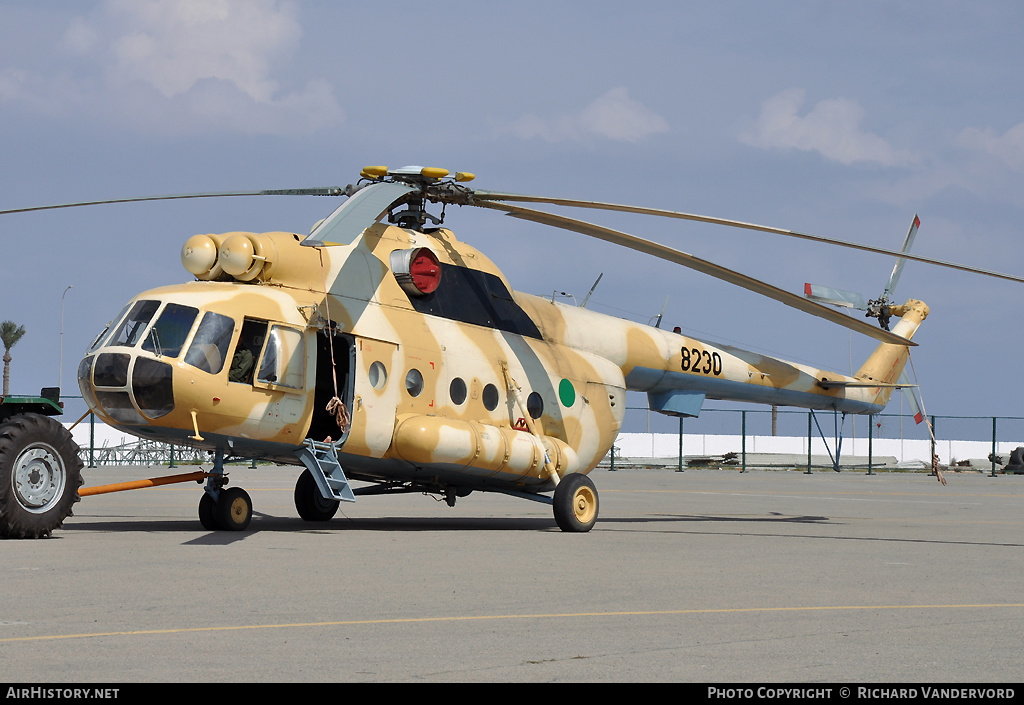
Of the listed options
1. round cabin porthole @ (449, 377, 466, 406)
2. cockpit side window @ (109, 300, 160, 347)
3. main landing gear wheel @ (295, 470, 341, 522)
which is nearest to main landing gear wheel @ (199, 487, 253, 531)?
cockpit side window @ (109, 300, 160, 347)

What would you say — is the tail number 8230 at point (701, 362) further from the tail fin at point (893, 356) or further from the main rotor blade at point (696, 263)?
the tail fin at point (893, 356)

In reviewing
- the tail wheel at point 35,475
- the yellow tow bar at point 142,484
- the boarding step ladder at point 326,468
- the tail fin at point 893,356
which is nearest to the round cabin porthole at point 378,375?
the boarding step ladder at point 326,468

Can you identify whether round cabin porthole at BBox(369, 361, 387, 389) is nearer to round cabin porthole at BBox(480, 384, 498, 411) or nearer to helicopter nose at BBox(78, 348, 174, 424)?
round cabin porthole at BBox(480, 384, 498, 411)

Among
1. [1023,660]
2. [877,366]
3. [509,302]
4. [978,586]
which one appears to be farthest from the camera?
[877,366]

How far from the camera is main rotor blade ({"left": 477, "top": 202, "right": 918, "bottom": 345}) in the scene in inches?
630

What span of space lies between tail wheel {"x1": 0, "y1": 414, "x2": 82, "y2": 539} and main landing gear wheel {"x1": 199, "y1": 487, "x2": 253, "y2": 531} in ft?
5.26

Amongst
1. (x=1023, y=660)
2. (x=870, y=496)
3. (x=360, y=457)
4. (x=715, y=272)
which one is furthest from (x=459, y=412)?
(x=870, y=496)

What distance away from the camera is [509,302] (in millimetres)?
17000

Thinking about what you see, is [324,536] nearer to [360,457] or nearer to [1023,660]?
[360,457]

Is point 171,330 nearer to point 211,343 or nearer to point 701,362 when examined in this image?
point 211,343

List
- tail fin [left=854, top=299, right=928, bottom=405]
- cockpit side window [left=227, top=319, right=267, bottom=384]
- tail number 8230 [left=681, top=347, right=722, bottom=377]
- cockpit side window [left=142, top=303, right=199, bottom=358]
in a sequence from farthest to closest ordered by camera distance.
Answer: tail fin [left=854, top=299, right=928, bottom=405], tail number 8230 [left=681, top=347, right=722, bottom=377], cockpit side window [left=227, top=319, right=267, bottom=384], cockpit side window [left=142, top=303, right=199, bottom=358]

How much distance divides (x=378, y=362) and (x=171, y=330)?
2.85 m
